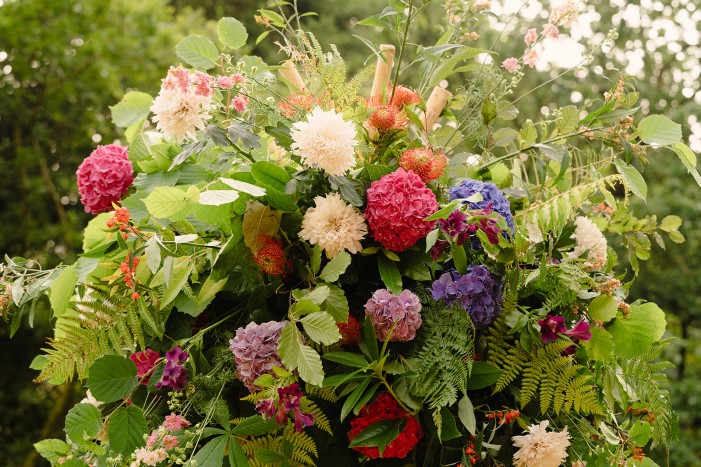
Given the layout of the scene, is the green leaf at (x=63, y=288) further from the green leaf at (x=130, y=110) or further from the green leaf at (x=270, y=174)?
the green leaf at (x=130, y=110)

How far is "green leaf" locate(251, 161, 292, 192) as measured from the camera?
2.64 feet

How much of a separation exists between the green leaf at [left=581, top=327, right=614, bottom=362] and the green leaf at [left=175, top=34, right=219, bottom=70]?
25.6 inches

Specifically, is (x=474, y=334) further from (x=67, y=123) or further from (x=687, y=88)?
(x=687, y=88)

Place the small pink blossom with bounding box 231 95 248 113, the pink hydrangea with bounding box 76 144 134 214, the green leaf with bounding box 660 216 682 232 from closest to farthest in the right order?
the small pink blossom with bounding box 231 95 248 113
the pink hydrangea with bounding box 76 144 134 214
the green leaf with bounding box 660 216 682 232

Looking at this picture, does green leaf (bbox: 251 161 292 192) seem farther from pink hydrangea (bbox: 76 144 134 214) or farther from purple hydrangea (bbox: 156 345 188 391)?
pink hydrangea (bbox: 76 144 134 214)

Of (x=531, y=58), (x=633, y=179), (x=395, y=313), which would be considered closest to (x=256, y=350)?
(x=395, y=313)

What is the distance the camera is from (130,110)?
1.19 m

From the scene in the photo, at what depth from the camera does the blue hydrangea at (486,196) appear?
2.80 ft

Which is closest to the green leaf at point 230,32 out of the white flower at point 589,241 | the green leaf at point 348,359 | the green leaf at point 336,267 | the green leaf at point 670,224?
the green leaf at point 336,267

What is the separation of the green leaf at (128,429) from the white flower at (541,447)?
467mm

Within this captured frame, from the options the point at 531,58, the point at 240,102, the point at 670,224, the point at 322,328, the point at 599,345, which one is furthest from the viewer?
the point at 670,224

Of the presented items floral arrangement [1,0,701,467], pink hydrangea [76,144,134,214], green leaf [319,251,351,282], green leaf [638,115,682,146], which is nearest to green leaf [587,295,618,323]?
floral arrangement [1,0,701,467]

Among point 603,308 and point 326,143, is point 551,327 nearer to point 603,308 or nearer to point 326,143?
point 603,308

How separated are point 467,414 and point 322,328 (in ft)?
0.69
